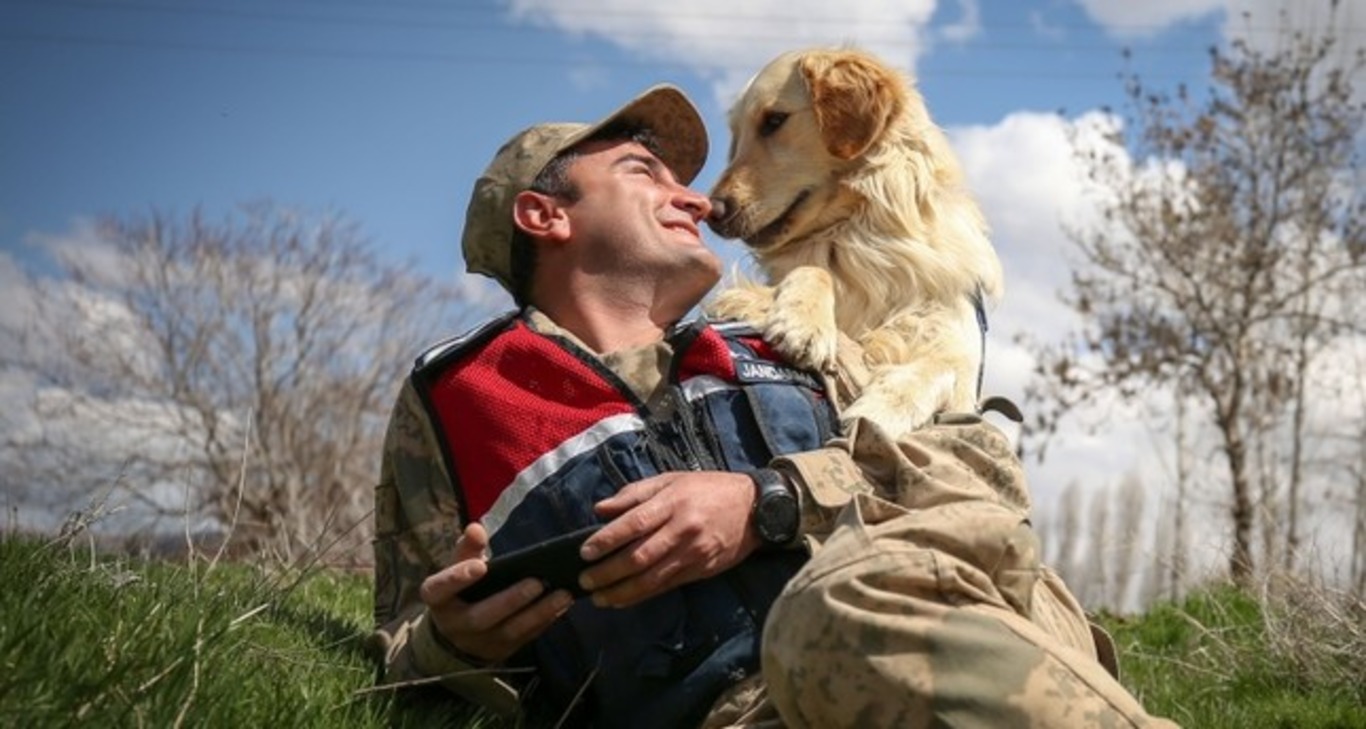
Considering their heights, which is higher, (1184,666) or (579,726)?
(579,726)

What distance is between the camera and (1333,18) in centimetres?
1975

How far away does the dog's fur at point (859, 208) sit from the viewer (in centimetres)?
486

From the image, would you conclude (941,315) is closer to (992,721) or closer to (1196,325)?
(992,721)

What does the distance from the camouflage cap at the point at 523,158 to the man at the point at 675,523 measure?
0.02 meters

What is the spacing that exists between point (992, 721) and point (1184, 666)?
14.9 feet

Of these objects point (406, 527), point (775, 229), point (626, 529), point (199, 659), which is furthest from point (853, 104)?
point (199, 659)

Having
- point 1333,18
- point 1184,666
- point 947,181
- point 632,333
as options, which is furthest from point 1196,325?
point 632,333

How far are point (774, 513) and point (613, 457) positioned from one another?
1.54ft

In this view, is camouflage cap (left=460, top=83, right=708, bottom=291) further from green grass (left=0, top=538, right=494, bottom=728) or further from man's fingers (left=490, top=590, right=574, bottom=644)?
man's fingers (left=490, top=590, right=574, bottom=644)

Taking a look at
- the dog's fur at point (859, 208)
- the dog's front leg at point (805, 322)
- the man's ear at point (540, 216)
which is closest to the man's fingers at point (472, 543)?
the dog's front leg at point (805, 322)

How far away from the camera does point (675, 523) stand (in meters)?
2.92

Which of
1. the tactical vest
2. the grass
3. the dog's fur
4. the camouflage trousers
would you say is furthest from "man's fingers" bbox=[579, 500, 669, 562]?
the dog's fur

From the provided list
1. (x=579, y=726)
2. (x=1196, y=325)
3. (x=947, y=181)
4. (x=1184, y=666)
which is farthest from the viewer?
(x=1196, y=325)

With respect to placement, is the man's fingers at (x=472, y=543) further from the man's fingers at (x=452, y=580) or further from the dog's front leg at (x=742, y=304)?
the dog's front leg at (x=742, y=304)
